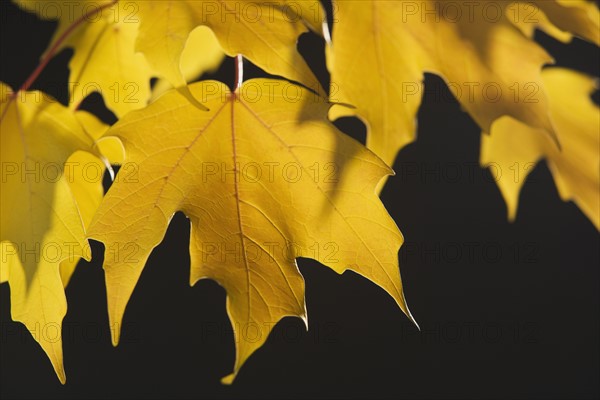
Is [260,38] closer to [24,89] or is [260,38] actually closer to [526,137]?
[24,89]

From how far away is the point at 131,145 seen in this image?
43 centimetres

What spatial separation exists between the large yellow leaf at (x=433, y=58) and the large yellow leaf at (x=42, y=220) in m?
0.20

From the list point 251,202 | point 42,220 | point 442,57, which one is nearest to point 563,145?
point 442,57

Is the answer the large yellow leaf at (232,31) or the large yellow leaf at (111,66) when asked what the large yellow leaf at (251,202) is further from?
the large yellow leaf at (111,66)

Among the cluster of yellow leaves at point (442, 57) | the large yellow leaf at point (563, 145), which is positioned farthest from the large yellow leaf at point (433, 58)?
the large yellow leaf at point (563, 145)

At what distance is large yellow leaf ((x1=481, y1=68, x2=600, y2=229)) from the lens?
65cm

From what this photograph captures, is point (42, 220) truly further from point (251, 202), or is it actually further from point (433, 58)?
point (433, 58)

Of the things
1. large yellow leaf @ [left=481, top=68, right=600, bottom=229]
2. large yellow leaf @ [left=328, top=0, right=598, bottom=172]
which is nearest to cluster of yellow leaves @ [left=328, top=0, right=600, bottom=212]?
large yellow leaf @ [left=328, top=0, right=598, bottom=172]

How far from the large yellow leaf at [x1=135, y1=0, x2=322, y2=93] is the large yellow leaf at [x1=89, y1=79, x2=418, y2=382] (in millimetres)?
33

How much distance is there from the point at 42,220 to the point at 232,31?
0.56 ft

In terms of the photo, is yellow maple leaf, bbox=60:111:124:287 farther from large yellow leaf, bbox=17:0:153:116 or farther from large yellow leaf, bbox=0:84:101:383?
large yellow leaf, bbox=17:0:153:116

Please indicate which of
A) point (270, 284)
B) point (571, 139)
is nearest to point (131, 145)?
point (270, 284)

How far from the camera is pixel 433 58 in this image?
51cm

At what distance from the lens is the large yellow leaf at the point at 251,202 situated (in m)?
0.41
